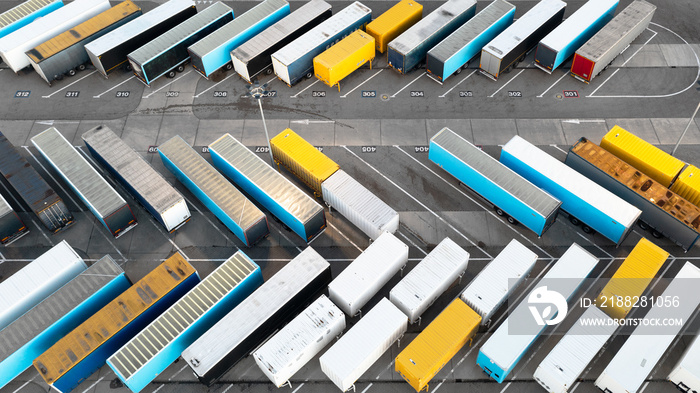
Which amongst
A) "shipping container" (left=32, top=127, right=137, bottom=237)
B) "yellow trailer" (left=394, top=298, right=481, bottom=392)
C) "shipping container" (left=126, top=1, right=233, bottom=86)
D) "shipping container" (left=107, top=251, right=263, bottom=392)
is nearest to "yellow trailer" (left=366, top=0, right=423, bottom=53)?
"shipping container" (left=126, top=1, right=233, bottom=86)

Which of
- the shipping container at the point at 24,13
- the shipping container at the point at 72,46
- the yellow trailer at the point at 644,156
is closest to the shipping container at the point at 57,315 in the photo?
the shipping container at the point at 72,46

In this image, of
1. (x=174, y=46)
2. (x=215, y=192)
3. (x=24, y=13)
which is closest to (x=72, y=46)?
(x=24, y=13)

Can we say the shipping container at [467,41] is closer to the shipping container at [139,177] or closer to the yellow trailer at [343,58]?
the yellow trailer at [343,58]

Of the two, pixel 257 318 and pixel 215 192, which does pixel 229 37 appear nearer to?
pixel 215 192

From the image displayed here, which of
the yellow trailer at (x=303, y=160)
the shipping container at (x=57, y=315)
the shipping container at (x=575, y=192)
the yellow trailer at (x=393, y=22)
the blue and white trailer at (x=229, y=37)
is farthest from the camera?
the yellow trailer at (x=393, y=22)

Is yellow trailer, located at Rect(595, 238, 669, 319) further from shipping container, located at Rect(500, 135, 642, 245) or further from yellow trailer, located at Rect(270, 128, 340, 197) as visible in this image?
yellow trailer, located at Rect(270, 128, 340, 197)

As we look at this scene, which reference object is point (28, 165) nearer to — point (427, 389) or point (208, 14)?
point (208, 14)
